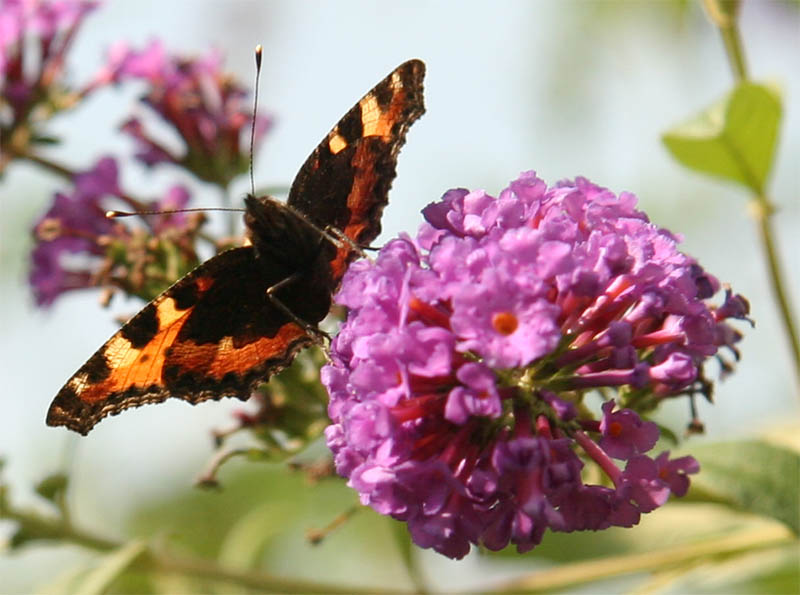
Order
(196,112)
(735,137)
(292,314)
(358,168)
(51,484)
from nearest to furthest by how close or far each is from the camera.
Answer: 1. (292,314)
2. (358,168)
3. (735,137)
4. (51,484)
5. (196,112)

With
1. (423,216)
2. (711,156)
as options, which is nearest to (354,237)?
(423,216)

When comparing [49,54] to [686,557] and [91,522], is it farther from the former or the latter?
[686,557]

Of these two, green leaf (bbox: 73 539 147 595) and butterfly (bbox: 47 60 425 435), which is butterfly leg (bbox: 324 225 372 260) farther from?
green leaf (bbox: 73 539 147 595)

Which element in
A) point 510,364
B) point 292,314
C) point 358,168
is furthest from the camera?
point 358,168

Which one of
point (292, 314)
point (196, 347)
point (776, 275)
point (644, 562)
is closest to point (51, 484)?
point (196, 347)

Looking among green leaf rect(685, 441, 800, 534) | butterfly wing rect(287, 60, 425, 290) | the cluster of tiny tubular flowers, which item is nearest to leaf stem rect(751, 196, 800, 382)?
green leaf rect(685, 441, 800, 534)

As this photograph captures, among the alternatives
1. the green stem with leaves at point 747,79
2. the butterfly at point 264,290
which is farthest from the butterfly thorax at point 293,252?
the green stem with leaves at point 747,79

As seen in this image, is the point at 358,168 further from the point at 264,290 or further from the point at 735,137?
the point at 735,137
